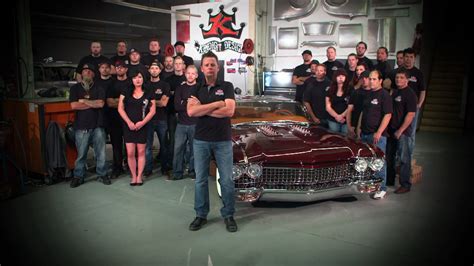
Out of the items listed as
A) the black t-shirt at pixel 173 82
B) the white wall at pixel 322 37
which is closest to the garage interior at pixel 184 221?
the black t-shirt at pixel 173 82

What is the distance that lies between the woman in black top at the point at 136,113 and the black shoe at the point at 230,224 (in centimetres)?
219

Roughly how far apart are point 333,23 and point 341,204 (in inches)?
313

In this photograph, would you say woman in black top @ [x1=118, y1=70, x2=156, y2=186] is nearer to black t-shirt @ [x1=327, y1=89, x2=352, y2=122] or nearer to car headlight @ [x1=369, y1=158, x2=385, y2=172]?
black t-shirt @ [x1=327, y1=89, x2=352, y2=122]

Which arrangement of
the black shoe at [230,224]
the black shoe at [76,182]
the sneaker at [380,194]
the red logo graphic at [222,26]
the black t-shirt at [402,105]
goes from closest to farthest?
1. the black shoe at [230,224]
2. the sneaker at [380,194]
3. the black t-shirt at [402,105]
4. the black shoe at [76,182]
5. the red logo graphic at [222,26]

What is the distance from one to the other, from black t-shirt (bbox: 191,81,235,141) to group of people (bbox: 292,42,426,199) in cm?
221

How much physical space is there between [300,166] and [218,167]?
3.07 ft

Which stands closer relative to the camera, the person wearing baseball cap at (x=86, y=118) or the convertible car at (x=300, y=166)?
the convertible car at (x=300, y=166)

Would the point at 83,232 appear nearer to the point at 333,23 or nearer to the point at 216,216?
the point at 216,216

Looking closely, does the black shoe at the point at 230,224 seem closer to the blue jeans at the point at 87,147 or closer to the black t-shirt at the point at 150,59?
the blue jeans at the point at 87,147

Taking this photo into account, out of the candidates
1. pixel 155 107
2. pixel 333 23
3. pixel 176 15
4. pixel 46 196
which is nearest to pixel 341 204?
pixel 155 107

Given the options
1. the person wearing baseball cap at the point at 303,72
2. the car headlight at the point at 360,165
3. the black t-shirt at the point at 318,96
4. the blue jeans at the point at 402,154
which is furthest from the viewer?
the person wearing baseball cap at the point at 303,72

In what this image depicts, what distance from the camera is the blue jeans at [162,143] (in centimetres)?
651

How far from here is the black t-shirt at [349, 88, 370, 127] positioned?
604 cm

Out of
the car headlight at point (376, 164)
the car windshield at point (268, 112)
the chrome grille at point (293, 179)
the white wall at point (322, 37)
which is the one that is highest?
the white wall at point (322, 37)
